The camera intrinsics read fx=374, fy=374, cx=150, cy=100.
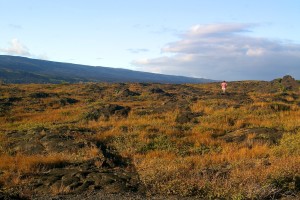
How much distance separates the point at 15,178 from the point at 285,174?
6.45m

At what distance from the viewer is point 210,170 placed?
31.8 ft

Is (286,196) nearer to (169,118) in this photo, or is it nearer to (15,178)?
(15,178)

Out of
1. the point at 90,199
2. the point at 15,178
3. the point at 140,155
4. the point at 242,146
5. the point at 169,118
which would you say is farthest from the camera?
the point at 169,118

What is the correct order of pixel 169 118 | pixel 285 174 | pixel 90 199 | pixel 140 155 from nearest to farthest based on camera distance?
pixel 90 199 → pixel 285 174 → pixel 140 155 → pixel 169 118

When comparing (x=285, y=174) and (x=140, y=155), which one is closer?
(x=285, y=174)

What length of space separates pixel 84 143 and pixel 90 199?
6589 millimetres

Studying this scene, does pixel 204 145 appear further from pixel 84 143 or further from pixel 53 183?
pixel 53 183

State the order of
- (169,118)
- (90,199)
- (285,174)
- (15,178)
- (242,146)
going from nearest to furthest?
1. (90,199)
2. (285,174)
3. (15,178)
4. (242,146)
5. (169,118)

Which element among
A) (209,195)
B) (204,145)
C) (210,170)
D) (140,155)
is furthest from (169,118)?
(209,195)

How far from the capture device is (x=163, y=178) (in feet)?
28.1

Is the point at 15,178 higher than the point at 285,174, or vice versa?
the point at 285,174

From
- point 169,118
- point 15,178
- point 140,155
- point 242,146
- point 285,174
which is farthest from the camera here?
point 169,118

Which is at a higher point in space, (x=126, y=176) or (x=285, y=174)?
(x=285, y=174)

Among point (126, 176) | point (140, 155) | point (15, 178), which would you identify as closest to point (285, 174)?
point (126, 176)
